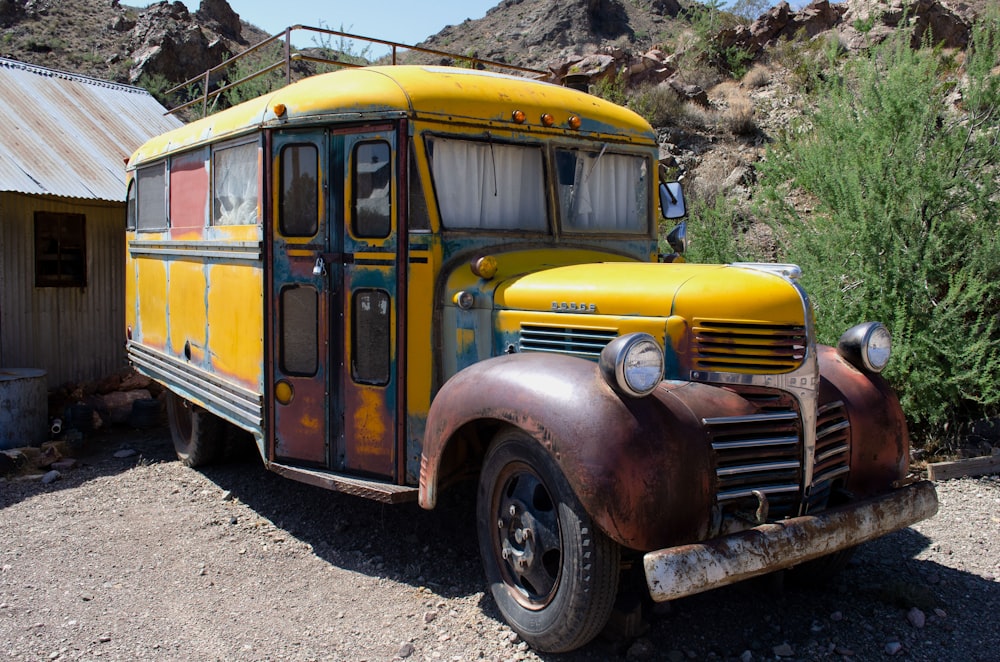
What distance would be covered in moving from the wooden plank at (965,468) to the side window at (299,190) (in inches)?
190

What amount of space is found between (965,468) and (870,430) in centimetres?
281

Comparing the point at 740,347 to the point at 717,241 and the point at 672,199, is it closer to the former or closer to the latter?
the point at 672,199

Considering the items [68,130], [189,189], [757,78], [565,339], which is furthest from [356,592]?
[757,78]

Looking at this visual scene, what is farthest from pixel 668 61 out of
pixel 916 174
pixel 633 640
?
pixel 633 640

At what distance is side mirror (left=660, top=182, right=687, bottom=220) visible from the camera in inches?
209

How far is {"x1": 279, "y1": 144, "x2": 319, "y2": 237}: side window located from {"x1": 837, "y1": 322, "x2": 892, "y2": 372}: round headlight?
298 centimetres

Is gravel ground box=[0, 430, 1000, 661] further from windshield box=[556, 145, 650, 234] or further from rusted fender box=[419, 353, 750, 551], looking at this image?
windshield box=[556, 145, 650, 234]

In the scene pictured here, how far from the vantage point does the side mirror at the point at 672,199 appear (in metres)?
5.30

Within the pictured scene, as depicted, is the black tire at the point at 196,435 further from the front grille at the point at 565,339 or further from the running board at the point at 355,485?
the front grille at the point at 565,339

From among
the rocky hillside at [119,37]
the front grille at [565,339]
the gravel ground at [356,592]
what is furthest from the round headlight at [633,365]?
the rocky hillside at [119,37]

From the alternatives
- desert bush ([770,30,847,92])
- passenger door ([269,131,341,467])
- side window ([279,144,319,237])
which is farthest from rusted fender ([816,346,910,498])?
desert bush ([770,30,847,92])

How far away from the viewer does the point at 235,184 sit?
5.38m

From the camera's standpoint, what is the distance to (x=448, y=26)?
35.7m

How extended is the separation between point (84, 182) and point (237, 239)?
193 inches
